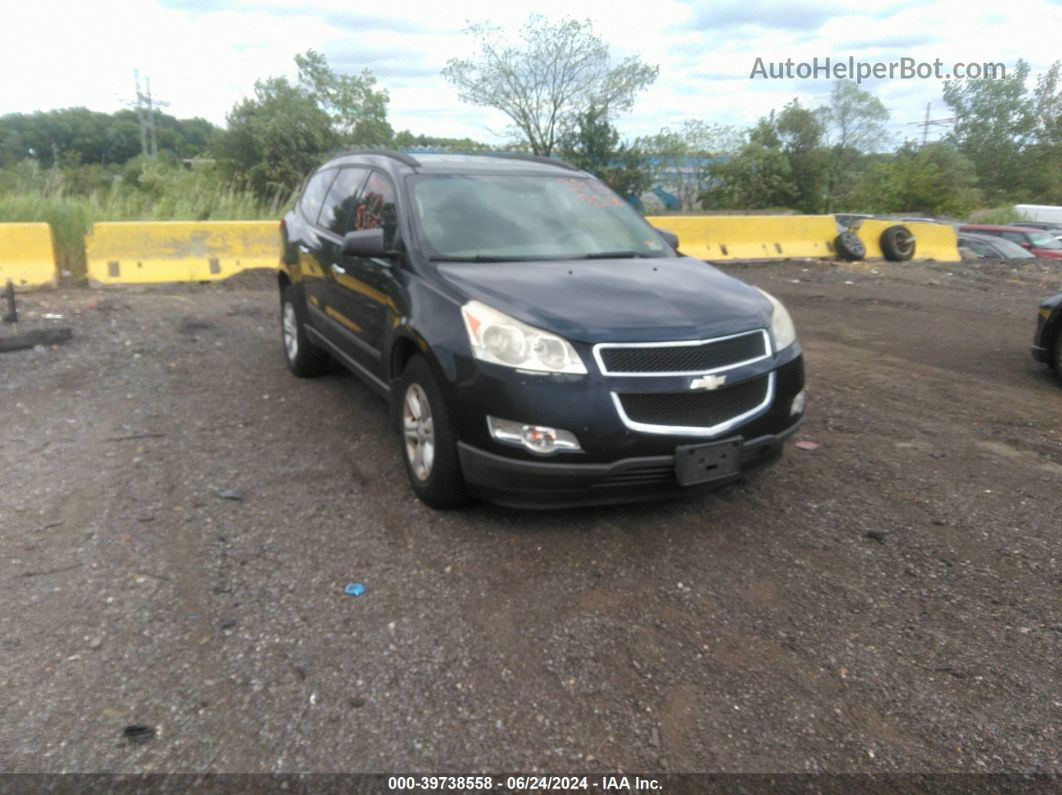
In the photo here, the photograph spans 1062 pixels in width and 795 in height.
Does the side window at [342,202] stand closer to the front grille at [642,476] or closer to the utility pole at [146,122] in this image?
the front grille at [642,476]

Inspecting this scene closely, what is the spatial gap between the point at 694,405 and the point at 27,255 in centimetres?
907

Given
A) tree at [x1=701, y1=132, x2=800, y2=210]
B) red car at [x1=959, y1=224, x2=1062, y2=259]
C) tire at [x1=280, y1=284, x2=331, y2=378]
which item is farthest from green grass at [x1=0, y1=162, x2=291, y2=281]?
tree at [x1=701, y1=132, x2=800, y2=210]

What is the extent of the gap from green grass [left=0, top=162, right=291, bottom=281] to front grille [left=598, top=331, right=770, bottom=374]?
902cm

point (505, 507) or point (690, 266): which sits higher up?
point (690, 266)

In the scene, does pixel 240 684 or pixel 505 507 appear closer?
pixel 240 684

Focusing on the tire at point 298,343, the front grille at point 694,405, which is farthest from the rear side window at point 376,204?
the front grille at point 694,405

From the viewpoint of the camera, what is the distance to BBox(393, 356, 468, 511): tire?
4047 millimetres

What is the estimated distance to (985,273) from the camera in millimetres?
14094

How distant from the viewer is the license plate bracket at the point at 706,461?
380 centimetres

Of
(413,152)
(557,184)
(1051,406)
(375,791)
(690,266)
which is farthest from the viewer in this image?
(1051,406)

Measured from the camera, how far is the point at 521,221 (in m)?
5.03

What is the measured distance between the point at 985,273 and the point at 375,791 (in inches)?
567

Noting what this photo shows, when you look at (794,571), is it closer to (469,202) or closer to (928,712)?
(928,712)

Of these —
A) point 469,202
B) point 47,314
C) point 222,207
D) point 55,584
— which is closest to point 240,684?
point 55,584
